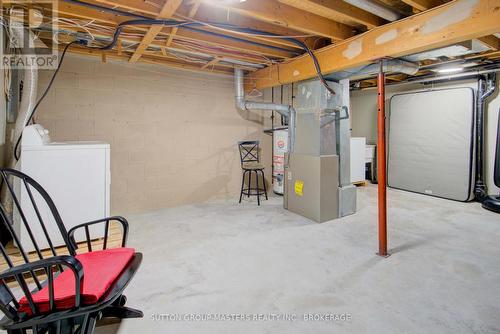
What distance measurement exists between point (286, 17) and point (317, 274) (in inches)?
89.1

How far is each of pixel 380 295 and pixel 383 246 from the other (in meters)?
0.74

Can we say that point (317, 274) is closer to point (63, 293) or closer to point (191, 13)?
point (63, 293)

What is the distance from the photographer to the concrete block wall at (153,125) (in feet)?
11.6

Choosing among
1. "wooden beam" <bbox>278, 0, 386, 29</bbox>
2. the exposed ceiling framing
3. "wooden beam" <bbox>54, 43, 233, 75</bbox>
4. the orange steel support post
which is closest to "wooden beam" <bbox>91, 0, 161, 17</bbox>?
the exposed ceiling framing

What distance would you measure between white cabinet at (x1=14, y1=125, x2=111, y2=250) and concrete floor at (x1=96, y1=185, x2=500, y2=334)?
71 cm

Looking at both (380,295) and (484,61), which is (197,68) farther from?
(484,61)

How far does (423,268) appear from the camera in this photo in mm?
2311

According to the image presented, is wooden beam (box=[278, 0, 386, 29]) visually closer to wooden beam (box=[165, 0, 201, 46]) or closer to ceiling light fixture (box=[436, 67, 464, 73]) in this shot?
wooden beam (box=[165, 0, 201, 46])

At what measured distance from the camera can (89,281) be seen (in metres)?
1.26

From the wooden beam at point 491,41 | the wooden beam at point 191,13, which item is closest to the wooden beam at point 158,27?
the wooden beam at point 191,13

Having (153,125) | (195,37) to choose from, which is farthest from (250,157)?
(195,37)

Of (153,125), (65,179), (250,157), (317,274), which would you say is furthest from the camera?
(250,157)

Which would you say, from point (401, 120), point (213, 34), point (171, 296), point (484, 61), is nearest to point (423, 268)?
point (171, 296)

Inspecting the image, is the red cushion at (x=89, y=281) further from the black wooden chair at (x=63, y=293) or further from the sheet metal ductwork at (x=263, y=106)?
the sheet metal ductwork at (x=263, y=106)
